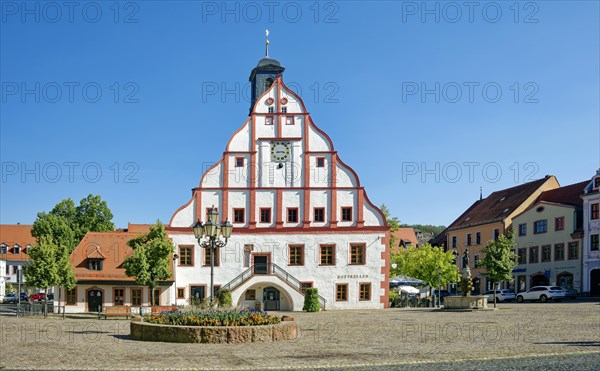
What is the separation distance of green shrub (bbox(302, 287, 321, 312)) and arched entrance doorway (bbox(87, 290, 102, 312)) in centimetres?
1269

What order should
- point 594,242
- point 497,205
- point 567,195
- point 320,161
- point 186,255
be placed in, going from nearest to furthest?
point 186,255 < point 320,161 < point 594,242 < point 567,195 < point 497,205

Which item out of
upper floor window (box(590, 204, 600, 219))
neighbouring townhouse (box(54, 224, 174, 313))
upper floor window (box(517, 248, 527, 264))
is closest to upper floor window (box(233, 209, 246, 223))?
neighbouring townhouse (box(54, 224, 174, 313))

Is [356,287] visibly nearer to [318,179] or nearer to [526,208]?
[318,179]

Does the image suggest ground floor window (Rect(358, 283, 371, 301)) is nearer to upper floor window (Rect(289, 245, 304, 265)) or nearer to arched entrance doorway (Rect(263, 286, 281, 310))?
upper floor window (Rect(289, 245, 304, 265))

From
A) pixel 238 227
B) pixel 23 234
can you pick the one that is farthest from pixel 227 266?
pixel 23 234

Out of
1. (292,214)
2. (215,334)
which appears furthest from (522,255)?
(215,334)

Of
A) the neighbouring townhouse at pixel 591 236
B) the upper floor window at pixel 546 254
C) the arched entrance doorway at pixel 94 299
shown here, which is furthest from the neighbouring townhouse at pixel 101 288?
the upper floor window at pixel 546 254

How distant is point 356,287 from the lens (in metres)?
45.3

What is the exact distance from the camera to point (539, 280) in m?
63.3

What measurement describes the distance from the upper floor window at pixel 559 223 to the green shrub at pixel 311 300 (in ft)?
91.1

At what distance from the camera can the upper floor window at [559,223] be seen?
60.4 m

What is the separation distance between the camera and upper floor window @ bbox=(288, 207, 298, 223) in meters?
45.9

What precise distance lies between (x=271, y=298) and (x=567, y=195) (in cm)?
3165

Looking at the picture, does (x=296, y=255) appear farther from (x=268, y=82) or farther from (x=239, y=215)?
(x=268, y=82)
